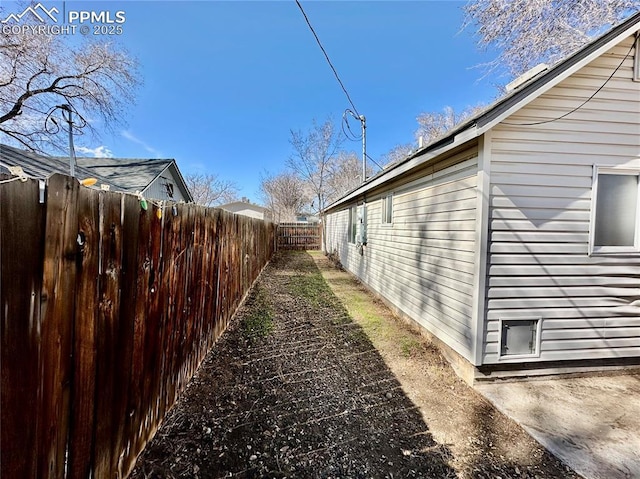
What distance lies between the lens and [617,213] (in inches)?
130

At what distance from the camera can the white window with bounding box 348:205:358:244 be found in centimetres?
971

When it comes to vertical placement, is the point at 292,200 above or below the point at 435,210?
above

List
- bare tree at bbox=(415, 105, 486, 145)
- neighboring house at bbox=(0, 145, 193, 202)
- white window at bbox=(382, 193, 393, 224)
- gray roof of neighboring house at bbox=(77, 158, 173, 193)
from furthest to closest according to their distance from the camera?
1. bare tree at bbox=(415, 105, 486, 145)
2. gray roof of neighboring house at bbox=(77, 158, 173, 193)
3. neighboring house at bbox=(0, 145, 193, 202)
4. white window at bbox=(382, 193, 393, 224)

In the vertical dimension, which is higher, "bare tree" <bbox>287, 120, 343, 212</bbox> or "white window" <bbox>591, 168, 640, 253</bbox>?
"bare tree" <bbox>287, 120, 343, 212</bbox>

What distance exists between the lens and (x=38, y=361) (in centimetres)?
105

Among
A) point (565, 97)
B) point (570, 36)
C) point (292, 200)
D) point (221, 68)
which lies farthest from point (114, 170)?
point (292, 200)

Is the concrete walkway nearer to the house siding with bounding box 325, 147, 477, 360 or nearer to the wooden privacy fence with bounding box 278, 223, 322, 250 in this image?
the house siding with bounding box 325, 147, 477, 360

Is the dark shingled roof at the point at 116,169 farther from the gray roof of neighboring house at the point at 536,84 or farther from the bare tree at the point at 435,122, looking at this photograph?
the bare tree at the point at 435,122

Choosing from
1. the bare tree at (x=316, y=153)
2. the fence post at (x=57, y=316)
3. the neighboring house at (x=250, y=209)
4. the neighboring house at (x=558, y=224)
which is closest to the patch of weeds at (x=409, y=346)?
the neighboring house at (x=558, y=224)

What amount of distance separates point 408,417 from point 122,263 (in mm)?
2548

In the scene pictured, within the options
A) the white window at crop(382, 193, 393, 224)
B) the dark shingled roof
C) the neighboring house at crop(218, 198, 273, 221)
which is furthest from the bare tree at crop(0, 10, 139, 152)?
the neighboring house at crop(218, 198, 273, 221)

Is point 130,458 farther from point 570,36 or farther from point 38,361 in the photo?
point 570,36

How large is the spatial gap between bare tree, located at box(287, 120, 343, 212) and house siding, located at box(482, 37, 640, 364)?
2230cm

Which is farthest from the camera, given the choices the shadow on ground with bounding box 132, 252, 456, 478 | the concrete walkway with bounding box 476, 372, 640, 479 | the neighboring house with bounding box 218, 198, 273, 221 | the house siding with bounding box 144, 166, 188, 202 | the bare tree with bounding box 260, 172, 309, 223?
the neighboring house with bounding box 218, 198, 273, 221
